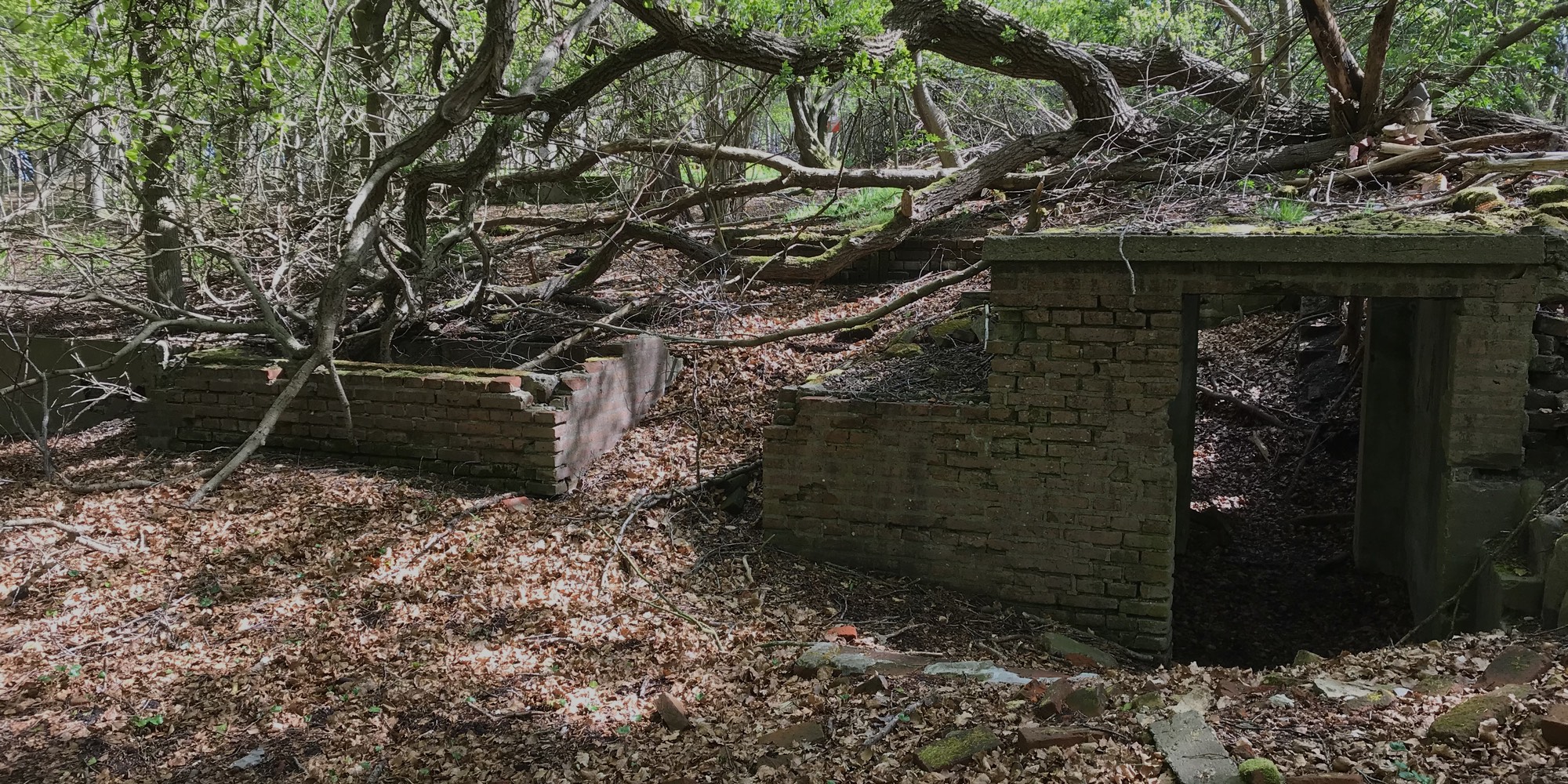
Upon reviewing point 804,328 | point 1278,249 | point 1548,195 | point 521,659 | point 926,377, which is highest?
point 1548,195

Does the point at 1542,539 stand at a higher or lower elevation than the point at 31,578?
higher

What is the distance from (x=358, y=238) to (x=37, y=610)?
2958mm

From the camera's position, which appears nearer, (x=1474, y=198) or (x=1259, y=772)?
(x=1259, y=772)

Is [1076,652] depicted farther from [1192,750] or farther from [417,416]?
[417,416]

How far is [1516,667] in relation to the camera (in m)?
3.71

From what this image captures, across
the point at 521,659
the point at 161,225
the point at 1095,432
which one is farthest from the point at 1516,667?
the point at 161,225

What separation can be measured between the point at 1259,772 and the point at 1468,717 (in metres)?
0.84

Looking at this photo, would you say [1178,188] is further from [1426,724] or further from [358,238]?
[358,238]

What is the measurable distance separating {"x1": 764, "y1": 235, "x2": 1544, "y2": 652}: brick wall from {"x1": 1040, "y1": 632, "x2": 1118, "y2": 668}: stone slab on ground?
0.99ft

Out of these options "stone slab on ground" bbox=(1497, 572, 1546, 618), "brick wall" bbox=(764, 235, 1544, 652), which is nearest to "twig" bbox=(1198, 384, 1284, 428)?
"brick wall" bbox=(764, 235, 1544, 652)

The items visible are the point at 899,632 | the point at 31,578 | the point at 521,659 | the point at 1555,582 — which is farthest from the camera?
the point at 899,632

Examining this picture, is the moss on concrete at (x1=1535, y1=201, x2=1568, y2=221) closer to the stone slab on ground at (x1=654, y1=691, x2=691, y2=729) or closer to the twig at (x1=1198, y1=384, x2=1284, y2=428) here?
the twig at (x1=1198, y1=384, x2=1284, y2=428)

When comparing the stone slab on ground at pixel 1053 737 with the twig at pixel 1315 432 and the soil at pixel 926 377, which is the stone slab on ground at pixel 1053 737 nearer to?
the soil at pixel 926 377

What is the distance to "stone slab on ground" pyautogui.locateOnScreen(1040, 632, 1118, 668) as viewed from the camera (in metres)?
5.05
